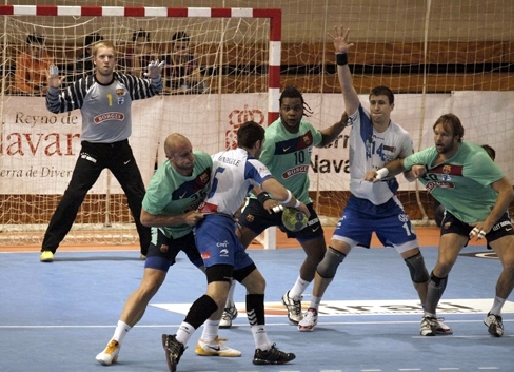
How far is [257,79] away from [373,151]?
741 centimetres

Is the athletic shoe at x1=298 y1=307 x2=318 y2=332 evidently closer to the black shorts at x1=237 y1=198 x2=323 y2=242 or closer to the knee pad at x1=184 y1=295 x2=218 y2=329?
the black shorts at x1=237 y1=198 x2=323 y2=242

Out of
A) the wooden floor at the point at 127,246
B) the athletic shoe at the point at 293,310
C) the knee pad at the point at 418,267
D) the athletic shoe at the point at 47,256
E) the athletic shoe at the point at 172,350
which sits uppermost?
the knee pad at the point at 418,267

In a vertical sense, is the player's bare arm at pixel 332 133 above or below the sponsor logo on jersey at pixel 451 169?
above

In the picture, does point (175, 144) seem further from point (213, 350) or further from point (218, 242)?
point (213, 350)

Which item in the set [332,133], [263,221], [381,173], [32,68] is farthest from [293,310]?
[32,68]

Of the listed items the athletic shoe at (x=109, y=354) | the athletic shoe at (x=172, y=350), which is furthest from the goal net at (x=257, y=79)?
the athletic shoe at (x=172, y=350)

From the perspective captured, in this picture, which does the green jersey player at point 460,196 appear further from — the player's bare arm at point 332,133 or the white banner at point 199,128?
the white banner at point 199,128

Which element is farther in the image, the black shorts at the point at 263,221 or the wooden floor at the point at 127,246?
the wooden floor at the point at 127,246

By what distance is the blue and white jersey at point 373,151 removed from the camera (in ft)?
30.3

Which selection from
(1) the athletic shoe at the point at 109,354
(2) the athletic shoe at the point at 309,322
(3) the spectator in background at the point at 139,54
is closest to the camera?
(1) the athletic shoe at the point at 109,354

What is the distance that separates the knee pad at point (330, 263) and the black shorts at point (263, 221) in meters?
0.33

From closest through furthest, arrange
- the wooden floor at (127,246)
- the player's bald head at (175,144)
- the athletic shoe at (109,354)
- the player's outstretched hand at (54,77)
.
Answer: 1. the player's bald head at (175,144)
2. the athletic shoe at (109,354)
3. the player's outstretched hand at (54,77)
4. the wooden floor at (127,246)

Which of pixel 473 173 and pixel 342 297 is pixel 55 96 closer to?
pixel 342 297

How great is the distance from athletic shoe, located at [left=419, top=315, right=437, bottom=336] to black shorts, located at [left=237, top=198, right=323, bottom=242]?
1.27m
